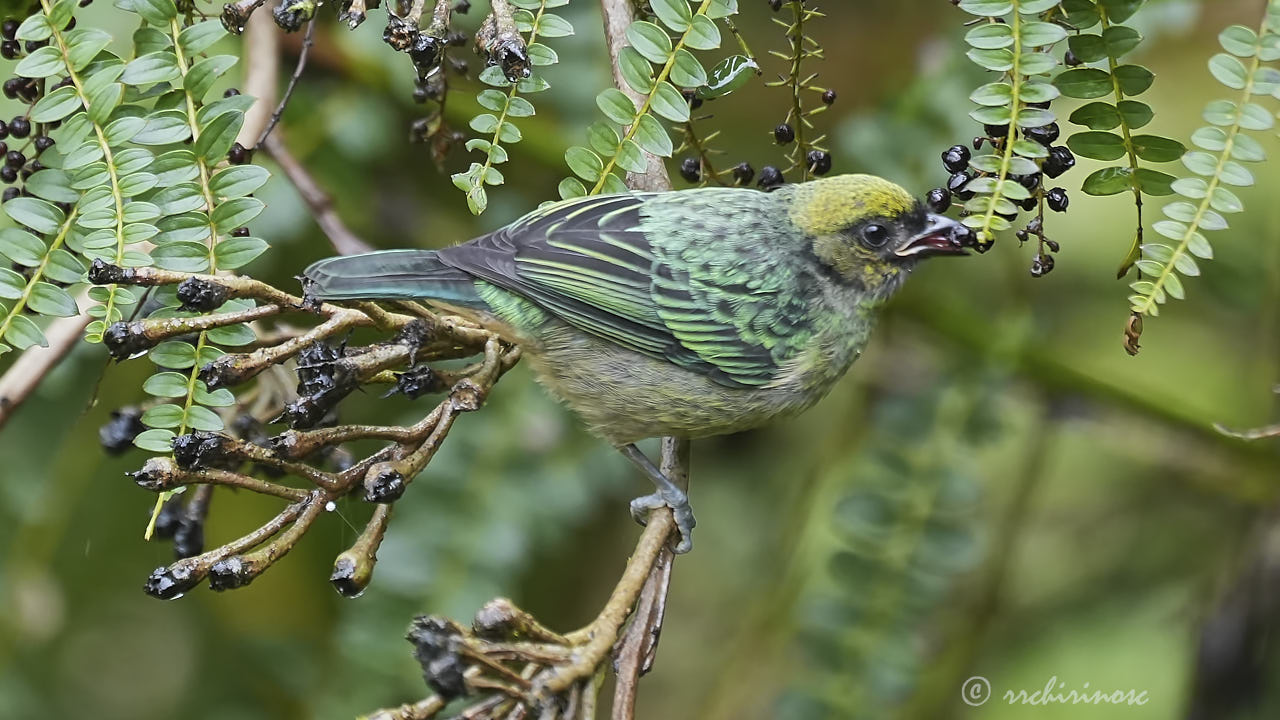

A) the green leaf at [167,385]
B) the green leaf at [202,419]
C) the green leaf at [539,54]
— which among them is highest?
the green leaf at [539,54]

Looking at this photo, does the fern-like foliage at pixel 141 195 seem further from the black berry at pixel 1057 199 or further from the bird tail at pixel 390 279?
the black berry at pixel 1057 199

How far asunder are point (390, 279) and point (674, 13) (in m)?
0.77

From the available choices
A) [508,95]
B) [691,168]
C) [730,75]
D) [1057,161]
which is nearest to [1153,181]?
[1057,161]

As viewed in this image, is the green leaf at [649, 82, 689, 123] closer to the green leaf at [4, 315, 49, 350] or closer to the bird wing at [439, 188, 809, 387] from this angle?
the bird wing at [439, 188, 809, 387]

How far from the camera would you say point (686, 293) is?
2652 mm

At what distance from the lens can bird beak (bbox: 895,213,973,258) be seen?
256 centimetres

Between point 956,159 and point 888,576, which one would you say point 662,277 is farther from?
point 888,576

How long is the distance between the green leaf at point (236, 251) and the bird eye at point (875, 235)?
4.69 feet

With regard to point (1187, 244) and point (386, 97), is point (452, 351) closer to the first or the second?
point (1187, 244)

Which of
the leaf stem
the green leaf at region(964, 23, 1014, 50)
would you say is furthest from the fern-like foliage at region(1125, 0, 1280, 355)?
the leaf stem

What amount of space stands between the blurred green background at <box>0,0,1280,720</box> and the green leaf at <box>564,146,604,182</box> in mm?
1131

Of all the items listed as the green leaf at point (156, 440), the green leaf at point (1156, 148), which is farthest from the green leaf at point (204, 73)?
the green leaf at point (1156, 148)

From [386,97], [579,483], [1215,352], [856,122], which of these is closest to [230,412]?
[579,483]

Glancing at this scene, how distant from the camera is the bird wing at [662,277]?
8.46ft
